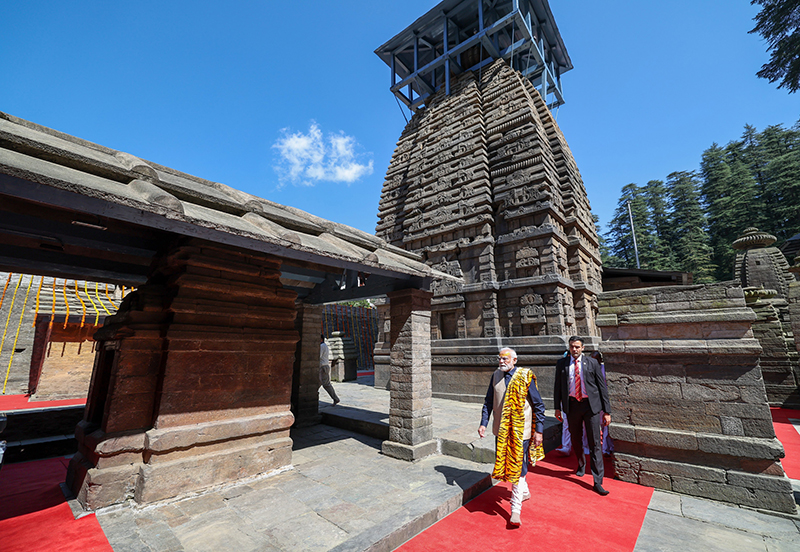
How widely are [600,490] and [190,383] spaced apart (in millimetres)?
5654

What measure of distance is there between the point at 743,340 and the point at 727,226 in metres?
34.3

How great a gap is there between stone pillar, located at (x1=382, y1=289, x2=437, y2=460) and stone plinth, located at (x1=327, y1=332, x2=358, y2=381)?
11.5 meters

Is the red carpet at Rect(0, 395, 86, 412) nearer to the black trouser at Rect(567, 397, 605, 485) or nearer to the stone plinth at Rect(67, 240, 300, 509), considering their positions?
the stone plinth at Rect(67, 240, 300, 509)

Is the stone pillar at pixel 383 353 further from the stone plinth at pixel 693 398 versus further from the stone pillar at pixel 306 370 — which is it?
the stone plinth at pixel 693 398

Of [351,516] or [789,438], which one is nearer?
[351,516]

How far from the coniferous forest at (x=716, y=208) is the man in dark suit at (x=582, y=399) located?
30619 mm

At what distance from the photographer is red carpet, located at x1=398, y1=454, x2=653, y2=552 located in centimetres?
338

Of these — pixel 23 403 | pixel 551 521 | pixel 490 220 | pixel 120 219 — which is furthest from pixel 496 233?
pixel 23 403

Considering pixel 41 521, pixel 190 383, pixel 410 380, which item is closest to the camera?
pixel 41 521

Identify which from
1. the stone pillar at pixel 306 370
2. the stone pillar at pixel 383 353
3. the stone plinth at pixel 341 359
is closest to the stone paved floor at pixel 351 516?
the stone pillar at pixel 306 370

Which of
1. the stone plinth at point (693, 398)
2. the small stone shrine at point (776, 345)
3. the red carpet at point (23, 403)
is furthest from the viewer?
the small stone shrine at point (776, 345)

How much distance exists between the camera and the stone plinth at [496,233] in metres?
10.8

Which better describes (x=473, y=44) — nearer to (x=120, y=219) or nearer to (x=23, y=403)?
(x=120, y=219)

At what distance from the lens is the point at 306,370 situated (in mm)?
7648
